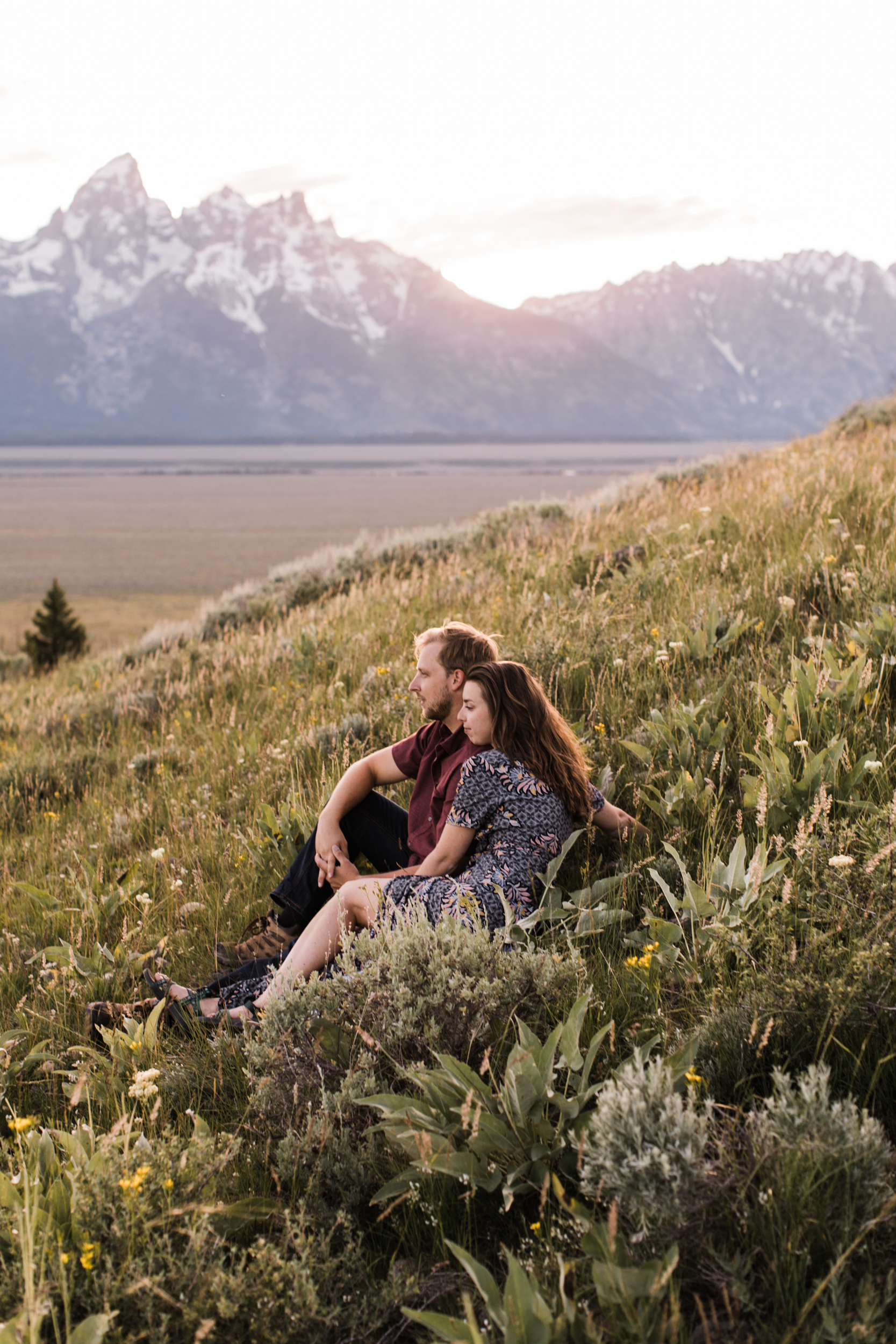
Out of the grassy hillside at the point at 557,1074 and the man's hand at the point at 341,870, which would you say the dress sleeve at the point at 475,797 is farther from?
the man's hand at the point at 341,870

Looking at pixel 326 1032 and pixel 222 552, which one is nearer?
pixel 326 1032

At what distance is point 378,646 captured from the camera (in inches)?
265

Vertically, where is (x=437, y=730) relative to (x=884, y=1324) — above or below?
above

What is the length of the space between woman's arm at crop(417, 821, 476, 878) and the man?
24 cm

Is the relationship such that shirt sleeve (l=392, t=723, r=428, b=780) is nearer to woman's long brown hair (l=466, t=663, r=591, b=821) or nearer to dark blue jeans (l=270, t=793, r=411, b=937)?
dark blue jeans (l=270, t=793, r=411, b=937)

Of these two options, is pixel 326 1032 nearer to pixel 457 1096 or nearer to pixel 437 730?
pixel 457 1096

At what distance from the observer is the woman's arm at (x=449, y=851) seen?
10.4 feet

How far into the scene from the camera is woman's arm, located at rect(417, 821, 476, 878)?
10.4ft

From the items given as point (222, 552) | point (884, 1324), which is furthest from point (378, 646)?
point (222, 552)

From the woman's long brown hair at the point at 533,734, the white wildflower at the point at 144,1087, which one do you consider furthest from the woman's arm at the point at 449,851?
the white wildflower at the point at 144,1087

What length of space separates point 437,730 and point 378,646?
118 inches

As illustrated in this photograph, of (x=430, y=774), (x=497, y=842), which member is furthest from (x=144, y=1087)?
(x=430, y=774)

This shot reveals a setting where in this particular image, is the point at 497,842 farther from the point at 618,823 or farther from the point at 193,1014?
the point at 193,1014

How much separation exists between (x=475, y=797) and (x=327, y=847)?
2.53 ft
